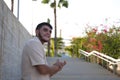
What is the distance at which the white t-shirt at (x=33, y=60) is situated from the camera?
3594 mm

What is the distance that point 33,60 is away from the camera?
361 cm

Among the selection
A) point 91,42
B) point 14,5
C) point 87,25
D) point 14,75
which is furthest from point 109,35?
point 14,75

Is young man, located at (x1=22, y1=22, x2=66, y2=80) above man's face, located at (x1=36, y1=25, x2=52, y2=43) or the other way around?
the other way around

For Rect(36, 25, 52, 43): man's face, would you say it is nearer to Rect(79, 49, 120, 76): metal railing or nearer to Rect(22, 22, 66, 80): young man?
Rect(22, 22, 66, 80): young man

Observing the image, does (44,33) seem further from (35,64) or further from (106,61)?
(106,61)

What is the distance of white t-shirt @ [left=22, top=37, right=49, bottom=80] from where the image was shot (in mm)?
3594

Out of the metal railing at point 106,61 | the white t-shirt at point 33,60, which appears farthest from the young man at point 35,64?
the metal railing at point 106,61

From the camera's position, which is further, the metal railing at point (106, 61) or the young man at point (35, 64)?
the metal railing at point (106, 61)

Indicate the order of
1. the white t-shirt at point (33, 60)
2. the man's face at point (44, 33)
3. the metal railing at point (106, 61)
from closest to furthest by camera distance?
the white t-shirt at point (33, 60) → the man's face at point (44, 33) → the metal railing at point (106, 61)

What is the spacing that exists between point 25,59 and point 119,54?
16552 mm

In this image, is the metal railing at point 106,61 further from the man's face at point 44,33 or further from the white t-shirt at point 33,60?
the white t-shirt at point 33,60

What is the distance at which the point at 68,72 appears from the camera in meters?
14.9

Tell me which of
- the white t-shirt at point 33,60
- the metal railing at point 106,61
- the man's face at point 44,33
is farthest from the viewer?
the metal railing at point 106,61

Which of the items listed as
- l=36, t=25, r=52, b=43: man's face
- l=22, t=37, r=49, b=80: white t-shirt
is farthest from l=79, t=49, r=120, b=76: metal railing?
l=22, t=37, r=49, b=80: white t-shirt
